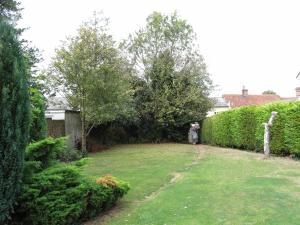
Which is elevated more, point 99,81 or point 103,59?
point 103,59

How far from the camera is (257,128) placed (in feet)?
52.1

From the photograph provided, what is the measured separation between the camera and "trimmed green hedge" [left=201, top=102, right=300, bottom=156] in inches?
506

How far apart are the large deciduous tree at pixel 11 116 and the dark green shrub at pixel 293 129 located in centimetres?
1049

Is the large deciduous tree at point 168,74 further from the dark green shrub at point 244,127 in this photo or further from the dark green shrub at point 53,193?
the dark green shrub at point 53,193

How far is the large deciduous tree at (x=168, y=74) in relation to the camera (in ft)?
94.6

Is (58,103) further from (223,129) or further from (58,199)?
(58,199)

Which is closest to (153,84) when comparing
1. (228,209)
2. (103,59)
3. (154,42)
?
(154,42)

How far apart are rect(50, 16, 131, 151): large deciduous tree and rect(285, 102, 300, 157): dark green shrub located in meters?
8.59

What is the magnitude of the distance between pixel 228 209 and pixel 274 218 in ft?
2.86

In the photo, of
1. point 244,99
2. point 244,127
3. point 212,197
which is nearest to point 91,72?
point 244,127

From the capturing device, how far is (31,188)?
511 centimetres

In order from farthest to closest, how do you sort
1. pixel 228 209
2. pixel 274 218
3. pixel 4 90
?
pixel 228 209 → pixel 274 218 → pixel 4 90

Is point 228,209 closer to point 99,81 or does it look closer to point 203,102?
point 99,81

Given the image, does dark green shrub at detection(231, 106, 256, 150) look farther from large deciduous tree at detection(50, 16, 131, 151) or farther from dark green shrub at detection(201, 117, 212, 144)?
large deciduous tree at detection(50, 16, 131, 151)
